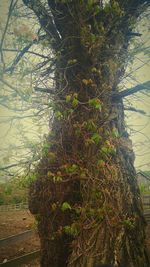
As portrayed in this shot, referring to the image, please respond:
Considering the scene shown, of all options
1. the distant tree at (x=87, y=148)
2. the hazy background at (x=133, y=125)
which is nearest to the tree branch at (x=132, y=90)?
the distant tree at (x=87, y=148)

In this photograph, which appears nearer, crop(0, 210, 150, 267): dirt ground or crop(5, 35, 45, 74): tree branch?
crop(5, 35, 45, 74): tree branch

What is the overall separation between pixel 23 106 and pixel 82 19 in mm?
1819

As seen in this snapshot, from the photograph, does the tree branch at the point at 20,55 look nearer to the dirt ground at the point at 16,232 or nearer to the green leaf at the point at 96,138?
the green leaf at the point at 96,138

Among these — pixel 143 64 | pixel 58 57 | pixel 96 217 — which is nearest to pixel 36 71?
pixel 58 57

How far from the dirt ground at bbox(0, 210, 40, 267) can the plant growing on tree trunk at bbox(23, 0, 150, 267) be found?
29.3 inches

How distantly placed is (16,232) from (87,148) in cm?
1068

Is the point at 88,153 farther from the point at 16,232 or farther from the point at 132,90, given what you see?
→ the point at 16,232

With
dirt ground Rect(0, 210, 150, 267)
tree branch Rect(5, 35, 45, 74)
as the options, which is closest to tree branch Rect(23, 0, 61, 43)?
tree branch Rect(5, 35, 45, 74)

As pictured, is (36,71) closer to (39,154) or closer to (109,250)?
Answer: (39,154)

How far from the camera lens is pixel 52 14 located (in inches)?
216

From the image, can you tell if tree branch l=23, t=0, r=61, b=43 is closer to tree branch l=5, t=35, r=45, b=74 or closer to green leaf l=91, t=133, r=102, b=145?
tree branch l=5, t=35, r=45, b=74

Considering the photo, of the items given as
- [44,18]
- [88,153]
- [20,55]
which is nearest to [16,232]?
[20,55]

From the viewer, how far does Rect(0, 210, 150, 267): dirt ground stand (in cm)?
1029

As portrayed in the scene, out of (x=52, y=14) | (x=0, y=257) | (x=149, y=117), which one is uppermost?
(x=52, y=14)
